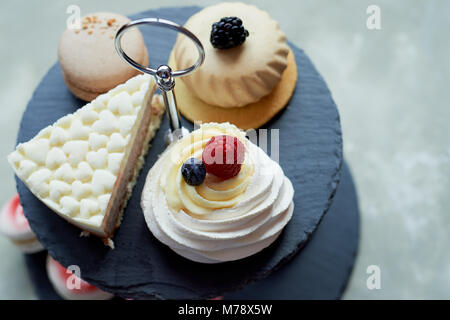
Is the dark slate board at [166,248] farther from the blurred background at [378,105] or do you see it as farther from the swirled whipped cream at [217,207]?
the blurred background at [378,105]

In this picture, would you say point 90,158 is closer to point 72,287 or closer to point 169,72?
point 169,72

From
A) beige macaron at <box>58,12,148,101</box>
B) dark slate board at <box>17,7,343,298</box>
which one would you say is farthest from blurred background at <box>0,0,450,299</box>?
beige macaron at <box>58,12,148,101</box>

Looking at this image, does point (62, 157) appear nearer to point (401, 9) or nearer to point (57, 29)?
point (57, 29)

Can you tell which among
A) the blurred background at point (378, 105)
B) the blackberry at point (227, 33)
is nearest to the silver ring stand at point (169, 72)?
the blackberry at point (227, 33)

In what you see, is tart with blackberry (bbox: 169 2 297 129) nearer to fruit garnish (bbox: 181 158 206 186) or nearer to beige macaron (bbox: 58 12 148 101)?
beige macaron (bbox: 58 12 148 101)
